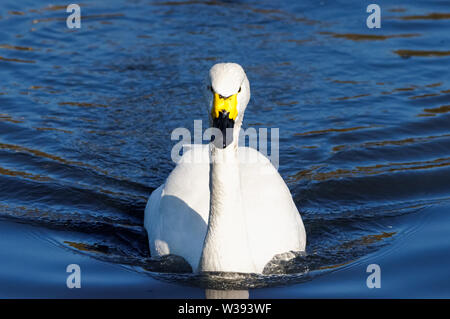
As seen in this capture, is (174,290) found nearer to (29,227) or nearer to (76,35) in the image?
(29,227)

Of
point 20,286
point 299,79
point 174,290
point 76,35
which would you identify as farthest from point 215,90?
point 76,35

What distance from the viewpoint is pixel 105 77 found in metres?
12.4

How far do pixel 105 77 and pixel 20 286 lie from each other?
6.02 metres

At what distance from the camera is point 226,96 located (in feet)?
20.2

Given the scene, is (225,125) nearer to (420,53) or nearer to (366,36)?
(420,53)

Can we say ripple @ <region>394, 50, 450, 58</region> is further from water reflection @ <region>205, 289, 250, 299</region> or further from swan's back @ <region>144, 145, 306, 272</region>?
water reflection @ <region>205, 289, 250, 299</region>

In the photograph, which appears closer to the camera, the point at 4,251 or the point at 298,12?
the point at 4,251

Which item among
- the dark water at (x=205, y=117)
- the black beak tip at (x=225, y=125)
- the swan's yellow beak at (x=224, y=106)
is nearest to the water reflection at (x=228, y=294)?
the dark water at (x=205, y=117)

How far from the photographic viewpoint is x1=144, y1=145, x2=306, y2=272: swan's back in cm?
736

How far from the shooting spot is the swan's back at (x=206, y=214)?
7355mm

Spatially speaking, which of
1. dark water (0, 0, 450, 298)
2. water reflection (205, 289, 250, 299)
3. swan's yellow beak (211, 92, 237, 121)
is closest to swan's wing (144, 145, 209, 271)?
dark water (0, 0, 450, 298)

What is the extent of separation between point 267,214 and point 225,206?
0.98 meters

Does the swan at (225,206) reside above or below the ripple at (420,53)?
below

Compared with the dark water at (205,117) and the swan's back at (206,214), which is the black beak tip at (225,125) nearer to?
the swan's back at (206,214)
